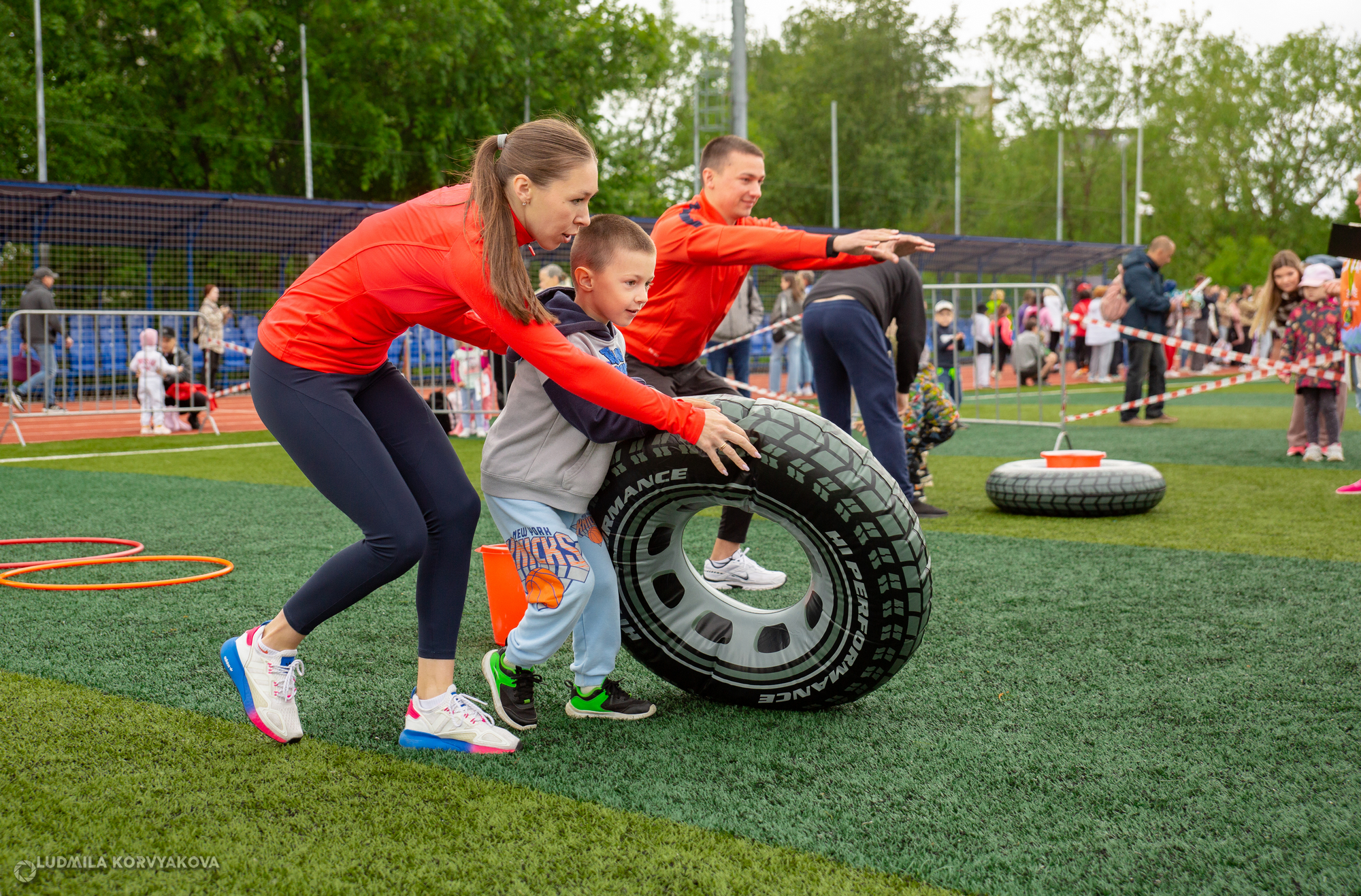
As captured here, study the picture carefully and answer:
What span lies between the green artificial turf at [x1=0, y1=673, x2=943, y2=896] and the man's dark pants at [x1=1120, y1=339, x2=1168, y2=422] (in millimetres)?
11688

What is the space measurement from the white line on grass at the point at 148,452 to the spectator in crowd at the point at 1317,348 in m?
9.16

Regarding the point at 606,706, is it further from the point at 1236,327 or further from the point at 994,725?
the point at 1236,327

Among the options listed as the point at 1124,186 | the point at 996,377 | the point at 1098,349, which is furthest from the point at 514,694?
the point at 1124,186

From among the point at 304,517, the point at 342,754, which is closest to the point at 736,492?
the point at 342,754

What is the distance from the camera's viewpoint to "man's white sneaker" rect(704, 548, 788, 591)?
4.87 meters

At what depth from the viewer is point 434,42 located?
27.0 m

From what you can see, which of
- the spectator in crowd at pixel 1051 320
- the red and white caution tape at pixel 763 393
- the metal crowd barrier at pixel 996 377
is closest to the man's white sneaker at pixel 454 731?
the red and white caution tape at pixel 763 393

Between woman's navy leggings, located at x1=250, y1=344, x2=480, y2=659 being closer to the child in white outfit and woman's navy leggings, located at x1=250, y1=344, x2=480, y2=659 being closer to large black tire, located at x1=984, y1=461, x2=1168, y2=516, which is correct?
large black tire, located at x1=984, y1=461, x2=1168, y2=516

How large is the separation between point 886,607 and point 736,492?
0.51m

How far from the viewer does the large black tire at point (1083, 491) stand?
6598 mm

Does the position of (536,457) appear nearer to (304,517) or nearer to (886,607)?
(886,607)

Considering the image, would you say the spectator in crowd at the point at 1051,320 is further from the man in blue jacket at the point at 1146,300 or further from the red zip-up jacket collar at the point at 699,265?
the red zip-up jacket collar at the point at 699,265

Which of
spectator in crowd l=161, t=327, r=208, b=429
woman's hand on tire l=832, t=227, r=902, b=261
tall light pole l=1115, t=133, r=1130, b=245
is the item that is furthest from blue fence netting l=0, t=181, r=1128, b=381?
tall light pole l=1115, t=133, r=1130, b=245

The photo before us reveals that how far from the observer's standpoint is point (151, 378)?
43.0 ft
